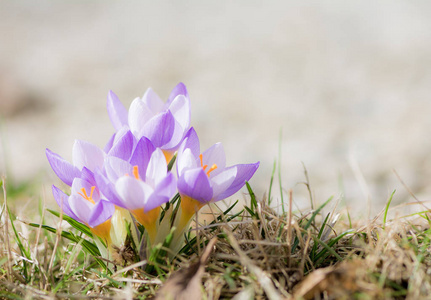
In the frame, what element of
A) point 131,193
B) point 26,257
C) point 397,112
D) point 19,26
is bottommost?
point 397,112

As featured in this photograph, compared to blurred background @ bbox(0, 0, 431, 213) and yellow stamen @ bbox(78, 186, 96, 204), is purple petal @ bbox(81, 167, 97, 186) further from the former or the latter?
blurred background @ bbox(0, 0, 431, 213)

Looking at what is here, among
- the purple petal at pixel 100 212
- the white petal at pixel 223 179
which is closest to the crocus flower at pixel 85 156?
the purple petal at pixel 100 212

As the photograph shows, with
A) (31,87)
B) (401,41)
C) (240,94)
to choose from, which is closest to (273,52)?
Answer: (240,94)

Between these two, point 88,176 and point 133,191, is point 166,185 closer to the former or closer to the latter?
point 133,191

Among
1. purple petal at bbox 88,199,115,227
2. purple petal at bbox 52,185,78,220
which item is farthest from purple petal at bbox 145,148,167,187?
purple petal at bbox 52,185,78,220

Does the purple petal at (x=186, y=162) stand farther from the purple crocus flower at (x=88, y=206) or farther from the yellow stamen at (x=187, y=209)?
the purple crocus flower at (x=88, y=206)

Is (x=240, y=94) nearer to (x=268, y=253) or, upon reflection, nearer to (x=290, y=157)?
(x=290, y=157)
